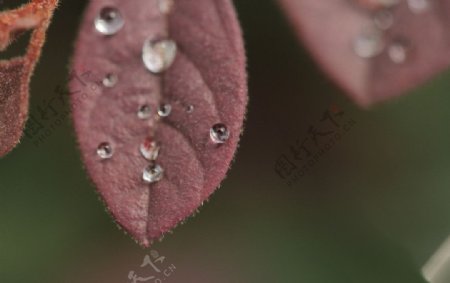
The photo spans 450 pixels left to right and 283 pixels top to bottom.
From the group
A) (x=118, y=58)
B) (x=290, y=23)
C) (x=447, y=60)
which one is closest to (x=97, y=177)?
(x=118, y=58)

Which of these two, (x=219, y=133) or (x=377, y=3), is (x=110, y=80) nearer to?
(x=219, y=133)

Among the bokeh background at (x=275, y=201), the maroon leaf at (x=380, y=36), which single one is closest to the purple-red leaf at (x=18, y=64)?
the bokeh background at (x=275, y=201)

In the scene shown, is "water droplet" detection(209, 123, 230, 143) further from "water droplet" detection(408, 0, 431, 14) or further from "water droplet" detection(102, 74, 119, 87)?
"water droplet" detection(408, 0, 431, 14)

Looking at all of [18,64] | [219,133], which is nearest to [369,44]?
[219,133]

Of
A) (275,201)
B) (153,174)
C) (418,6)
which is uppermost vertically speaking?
(418,6)

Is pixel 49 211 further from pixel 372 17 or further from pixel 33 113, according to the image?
pixel 372 17

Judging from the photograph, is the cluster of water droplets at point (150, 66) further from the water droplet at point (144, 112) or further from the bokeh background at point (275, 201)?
the bokeh background at point (275, 201)
